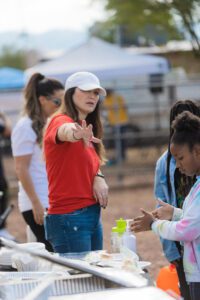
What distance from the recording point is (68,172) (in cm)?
518

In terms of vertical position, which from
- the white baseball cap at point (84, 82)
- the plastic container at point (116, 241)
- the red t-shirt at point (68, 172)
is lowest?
the plastic container at point (116, 241)

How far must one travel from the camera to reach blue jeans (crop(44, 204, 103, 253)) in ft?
16.9

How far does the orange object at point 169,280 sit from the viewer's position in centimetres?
564

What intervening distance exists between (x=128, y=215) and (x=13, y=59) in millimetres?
50940

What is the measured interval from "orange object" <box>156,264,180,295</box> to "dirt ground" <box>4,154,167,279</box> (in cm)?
145

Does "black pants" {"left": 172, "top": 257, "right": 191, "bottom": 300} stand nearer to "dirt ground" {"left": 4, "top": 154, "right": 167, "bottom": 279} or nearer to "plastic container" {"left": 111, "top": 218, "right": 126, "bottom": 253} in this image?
"plastic container" {"left": 111, "top": 218, "right": 126, "bottom": 253}

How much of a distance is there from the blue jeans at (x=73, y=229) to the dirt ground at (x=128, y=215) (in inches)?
86.3

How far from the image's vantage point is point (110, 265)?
14.4 feet

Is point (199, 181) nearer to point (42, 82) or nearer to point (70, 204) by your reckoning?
point (70, 204)

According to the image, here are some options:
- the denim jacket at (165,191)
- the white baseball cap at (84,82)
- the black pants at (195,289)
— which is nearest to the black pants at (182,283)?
the denim jacket at (165,191)

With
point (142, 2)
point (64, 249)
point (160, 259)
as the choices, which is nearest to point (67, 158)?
point (64, 249)

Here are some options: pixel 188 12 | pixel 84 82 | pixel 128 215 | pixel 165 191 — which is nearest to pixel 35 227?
pixel 165 191

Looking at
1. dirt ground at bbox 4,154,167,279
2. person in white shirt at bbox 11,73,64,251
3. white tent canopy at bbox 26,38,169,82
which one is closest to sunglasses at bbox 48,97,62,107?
person in white shirt at bbox 11,73,64,251

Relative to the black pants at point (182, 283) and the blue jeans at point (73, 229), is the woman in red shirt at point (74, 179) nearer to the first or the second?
the blue jeans at point (73, 229)
